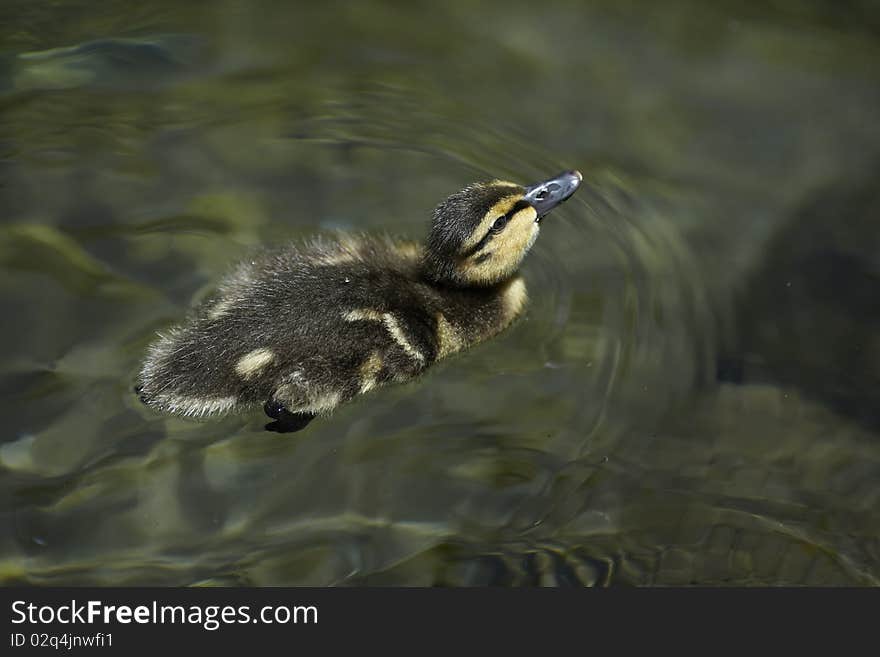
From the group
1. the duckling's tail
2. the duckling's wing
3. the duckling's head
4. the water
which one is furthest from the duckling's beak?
the duckling's tail

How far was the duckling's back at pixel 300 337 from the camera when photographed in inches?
107

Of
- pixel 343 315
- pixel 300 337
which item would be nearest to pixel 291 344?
pixel 300 337

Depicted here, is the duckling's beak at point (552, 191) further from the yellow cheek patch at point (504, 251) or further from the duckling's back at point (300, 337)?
the duckling's back at point (300, 337)

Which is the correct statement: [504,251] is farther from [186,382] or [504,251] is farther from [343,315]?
[186,382]

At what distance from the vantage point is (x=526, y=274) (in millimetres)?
3371

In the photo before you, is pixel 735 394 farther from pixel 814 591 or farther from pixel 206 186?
pixel 206 186

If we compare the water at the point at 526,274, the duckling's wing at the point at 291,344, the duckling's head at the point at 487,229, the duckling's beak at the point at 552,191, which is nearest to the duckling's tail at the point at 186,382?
the duckling's wing at the point at 291,344

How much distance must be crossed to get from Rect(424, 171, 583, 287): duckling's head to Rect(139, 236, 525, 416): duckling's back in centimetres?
13

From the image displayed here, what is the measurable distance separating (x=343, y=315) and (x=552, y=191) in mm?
749

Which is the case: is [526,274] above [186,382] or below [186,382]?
above

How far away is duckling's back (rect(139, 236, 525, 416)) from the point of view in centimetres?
273

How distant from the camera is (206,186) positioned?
→ 3.45 m

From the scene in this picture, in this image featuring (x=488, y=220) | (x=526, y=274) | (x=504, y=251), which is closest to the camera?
(x=488, y=220)

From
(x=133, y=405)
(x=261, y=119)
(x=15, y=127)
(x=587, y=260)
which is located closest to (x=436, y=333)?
(x=587, y=260)
